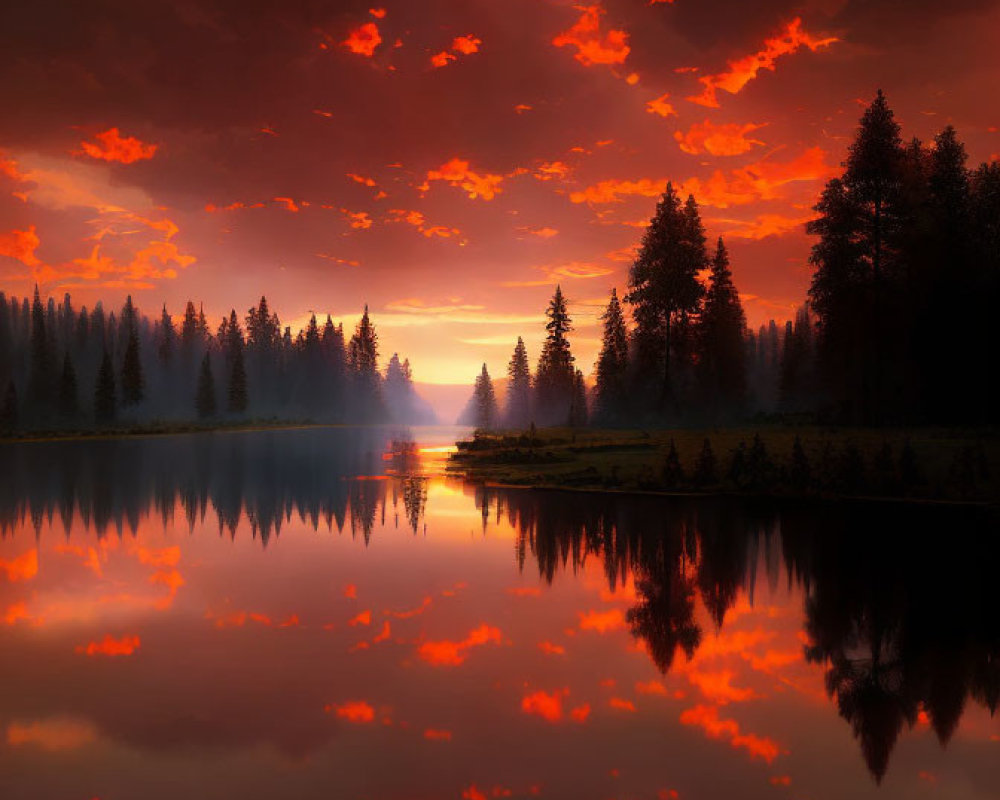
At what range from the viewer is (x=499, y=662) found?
808cm

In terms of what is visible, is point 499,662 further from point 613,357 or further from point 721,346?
point 613,357

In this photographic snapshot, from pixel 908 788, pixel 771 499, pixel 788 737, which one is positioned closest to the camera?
pixel 908 788

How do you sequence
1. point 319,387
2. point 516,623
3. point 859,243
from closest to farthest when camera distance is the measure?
point 516,623
point 859,243
point 319,387

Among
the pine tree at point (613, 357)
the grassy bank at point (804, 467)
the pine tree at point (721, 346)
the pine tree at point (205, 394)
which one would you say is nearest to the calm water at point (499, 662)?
the grassy bank at point (804, 467)

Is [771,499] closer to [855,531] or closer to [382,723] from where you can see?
[855,531]

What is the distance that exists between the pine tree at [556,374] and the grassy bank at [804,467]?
1791 inches

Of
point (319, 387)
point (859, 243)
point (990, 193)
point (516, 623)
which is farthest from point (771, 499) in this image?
point (319, 387)

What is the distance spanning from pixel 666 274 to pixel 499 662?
145 ft

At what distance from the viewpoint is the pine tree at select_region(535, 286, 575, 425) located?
266 feet

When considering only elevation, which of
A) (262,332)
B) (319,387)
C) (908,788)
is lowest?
(908,788)

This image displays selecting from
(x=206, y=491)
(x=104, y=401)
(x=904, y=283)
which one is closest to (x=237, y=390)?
(x=104, y=401)

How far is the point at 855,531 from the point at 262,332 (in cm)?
14806

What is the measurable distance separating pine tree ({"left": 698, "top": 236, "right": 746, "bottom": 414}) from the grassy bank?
26515 mm

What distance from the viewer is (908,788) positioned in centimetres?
553
